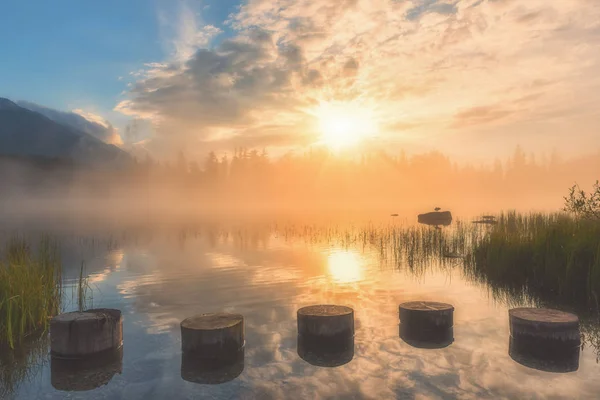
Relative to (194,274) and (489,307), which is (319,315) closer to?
(489,307)

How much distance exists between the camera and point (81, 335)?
8.77 meters

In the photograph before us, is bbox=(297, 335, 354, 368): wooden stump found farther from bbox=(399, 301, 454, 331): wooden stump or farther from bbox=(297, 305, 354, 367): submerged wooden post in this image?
bbox=(399, 301, 454, 331): wooden stump

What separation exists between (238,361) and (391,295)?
791 centimetres

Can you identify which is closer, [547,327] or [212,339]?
[212,339]

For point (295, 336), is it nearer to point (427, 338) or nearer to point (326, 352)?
point (326, 352)

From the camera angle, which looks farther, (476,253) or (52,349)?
(476,253)

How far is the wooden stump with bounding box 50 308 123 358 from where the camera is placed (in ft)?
28.8

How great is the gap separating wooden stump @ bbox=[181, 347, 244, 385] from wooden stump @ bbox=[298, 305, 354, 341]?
1.61 meters

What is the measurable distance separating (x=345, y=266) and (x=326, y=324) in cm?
1254

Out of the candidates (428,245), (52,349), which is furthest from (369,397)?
(428,245)

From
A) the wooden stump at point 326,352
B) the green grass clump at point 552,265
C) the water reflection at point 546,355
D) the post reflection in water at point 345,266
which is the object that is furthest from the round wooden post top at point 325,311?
the green grass clump at point 552,265

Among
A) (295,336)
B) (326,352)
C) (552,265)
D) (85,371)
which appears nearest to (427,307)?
(326,352)

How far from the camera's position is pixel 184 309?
1315cm

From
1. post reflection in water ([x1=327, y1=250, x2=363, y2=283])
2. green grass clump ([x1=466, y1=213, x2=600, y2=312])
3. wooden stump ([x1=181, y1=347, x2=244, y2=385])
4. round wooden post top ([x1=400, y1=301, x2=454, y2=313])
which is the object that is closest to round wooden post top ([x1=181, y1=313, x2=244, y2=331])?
wooden stump ([x1=181, y1=347, x2=244, y2=385])
